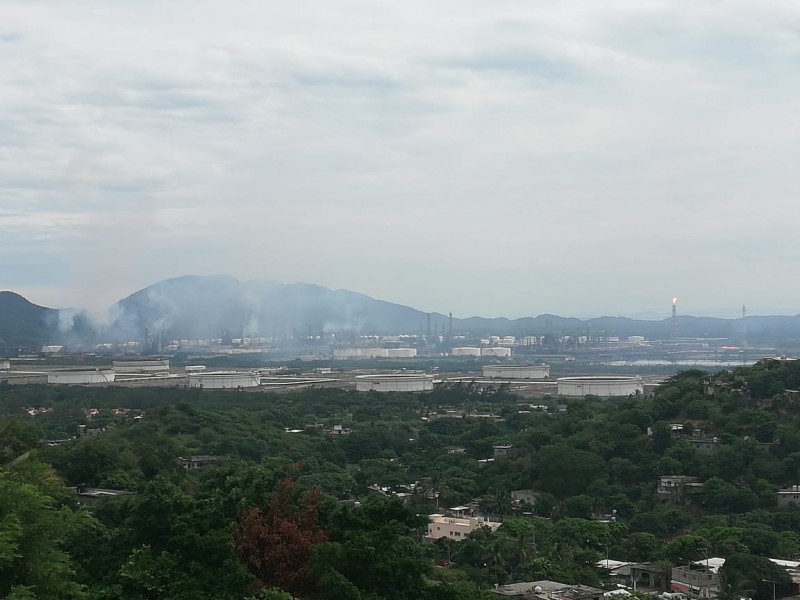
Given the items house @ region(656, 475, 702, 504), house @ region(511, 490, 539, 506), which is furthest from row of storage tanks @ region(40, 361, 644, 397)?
house @ region(656, 475, 702, 504)

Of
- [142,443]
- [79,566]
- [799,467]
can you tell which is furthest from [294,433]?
[79,566]

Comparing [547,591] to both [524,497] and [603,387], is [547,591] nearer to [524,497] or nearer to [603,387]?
[524,497]

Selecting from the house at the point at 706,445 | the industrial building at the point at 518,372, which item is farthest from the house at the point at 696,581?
the industrial building at the point at 518,372

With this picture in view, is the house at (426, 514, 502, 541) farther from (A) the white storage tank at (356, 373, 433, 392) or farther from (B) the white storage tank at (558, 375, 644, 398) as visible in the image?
(A) the white storage tank at (356, 373, 433, 392)

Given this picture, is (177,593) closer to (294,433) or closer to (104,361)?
(294,433)

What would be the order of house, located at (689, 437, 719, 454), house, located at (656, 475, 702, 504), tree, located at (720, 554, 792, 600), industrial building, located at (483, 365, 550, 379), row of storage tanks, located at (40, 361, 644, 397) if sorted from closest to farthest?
tree, located at (720, 554, 792, 600), house, located at (656, 475, 702, 504), house, located at (689, 437, 719, 454), row of storage tanks, located at (40, 361, 644, 397), industrial building, located at (483, 365, 550, 379)

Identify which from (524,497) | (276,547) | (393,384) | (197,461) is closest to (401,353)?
(393,384)

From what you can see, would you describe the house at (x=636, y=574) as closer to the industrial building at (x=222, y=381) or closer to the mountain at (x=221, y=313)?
the industrial building at (x=222, y=381)
